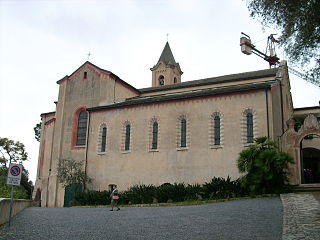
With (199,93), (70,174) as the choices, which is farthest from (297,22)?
(70,174)

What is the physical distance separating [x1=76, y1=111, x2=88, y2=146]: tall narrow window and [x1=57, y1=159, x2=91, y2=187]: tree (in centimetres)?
243

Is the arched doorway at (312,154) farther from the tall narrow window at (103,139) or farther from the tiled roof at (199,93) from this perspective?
the tall narrow window at (103,139)

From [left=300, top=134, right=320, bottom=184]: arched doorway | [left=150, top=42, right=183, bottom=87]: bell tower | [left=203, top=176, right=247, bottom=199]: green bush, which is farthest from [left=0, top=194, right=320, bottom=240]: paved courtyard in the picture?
[left=150, top=42, right=183, bottom=87]: bell tower

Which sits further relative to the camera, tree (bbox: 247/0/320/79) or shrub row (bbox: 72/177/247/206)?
shrub row (bbox: 72/177/247/206)

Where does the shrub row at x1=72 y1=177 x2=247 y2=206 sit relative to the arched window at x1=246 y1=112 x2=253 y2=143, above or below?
below

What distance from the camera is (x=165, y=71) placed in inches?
2039

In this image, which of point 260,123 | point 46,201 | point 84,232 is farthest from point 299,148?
point 46,201

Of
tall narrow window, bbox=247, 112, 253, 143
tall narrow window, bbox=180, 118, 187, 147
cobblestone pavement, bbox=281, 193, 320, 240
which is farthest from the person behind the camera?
tall narrow window, bbox=180, 118, 187, 147

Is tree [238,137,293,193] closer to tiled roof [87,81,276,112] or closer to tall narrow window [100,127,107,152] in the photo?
tiled roof [87,81,276,112]

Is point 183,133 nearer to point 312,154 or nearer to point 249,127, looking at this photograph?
point 249,127

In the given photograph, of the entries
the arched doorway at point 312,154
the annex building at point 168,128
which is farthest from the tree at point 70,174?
the arched doorway at point 312,154

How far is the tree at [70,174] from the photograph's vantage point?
31.1 meters

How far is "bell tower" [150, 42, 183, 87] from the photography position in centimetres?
5159

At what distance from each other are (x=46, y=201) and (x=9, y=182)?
20.2 meters
